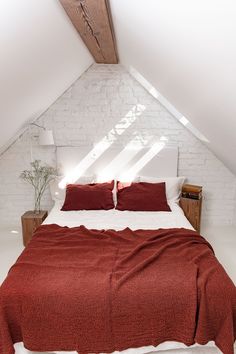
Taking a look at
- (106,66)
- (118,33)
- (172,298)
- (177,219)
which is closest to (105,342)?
(172,298)

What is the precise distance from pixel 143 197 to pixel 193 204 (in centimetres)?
70

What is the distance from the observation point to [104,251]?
7.53ft

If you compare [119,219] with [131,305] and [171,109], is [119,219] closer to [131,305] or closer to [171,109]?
[131,305]

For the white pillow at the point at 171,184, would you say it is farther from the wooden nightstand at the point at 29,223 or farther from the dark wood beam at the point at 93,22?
the dark wood beam at the point at 93,22

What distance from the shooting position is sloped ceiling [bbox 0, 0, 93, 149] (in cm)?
169

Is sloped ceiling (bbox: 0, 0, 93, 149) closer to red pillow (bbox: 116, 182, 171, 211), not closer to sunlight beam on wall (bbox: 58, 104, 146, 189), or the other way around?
sunlight beam on wall (bbox: 58, 104, 146, 189)

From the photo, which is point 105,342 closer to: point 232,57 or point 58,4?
point 232,57

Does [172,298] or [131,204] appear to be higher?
[131,204]

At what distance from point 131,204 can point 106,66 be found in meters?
1.86

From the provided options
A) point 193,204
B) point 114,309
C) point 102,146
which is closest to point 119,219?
point 193,204

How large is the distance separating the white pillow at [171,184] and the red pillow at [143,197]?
0.17m

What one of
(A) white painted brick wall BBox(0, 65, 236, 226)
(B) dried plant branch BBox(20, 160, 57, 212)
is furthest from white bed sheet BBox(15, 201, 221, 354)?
(A) white painted brick wall BBox(0, 65, 236, 226)

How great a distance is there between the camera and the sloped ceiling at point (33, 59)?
1.69 metres

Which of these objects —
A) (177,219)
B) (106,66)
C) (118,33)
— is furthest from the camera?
(106,66)
